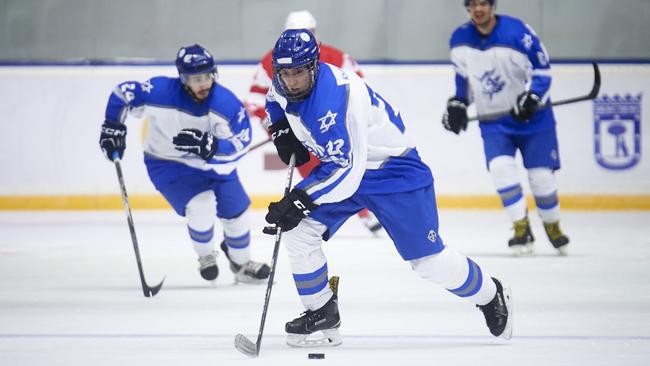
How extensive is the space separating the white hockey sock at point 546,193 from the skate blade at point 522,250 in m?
0.18

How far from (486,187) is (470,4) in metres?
2.32

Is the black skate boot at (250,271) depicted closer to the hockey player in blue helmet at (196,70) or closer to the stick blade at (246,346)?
the hockey player in blue helmet at (196,70)

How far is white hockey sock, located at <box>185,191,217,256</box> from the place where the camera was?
17.0 ft

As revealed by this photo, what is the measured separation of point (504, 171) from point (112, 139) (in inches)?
79.8

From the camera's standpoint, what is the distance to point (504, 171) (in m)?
6.04

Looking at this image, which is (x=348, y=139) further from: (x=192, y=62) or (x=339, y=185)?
(x=192, y=62)

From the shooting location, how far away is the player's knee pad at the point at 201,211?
5191 mm

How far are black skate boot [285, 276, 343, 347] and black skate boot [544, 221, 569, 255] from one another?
8.25ft

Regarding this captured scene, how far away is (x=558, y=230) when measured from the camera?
20.1 feet

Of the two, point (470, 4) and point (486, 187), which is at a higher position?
point (470, 4)

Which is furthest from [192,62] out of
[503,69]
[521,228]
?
[521,228]

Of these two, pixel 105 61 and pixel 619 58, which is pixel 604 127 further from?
pixel 105 61

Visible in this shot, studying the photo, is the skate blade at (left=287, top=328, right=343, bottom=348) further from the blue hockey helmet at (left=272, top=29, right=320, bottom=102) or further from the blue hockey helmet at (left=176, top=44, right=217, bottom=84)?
the blue hockey helmet at (left=176, top=44, right=217, bottom=84)

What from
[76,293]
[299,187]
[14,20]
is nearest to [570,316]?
[299,187]
